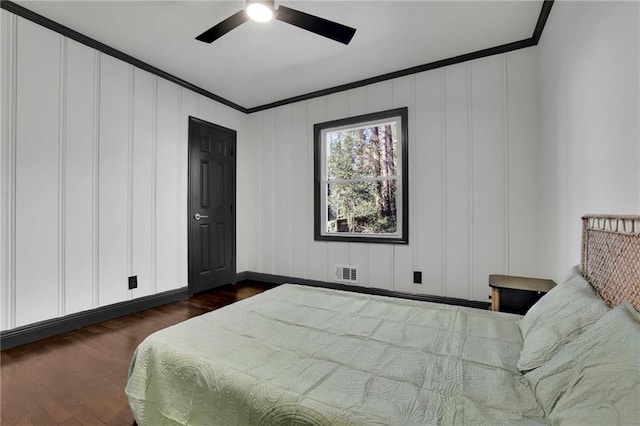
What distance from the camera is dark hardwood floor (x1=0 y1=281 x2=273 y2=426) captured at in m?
1.54

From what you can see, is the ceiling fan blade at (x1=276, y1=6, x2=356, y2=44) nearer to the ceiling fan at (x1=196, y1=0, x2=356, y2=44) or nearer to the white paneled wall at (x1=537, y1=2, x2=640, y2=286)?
the ceiling fan at (x1=196, y1=0, x2=356, y2=44)

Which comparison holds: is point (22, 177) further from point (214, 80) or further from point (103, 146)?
point (214, 80)

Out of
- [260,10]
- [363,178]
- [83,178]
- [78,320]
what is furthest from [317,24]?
[78,320]

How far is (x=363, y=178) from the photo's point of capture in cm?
368

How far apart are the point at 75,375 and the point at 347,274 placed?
2.72m

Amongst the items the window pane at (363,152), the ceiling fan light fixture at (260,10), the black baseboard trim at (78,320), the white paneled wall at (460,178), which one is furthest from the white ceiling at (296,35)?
the black baseboard trim at (78,320)

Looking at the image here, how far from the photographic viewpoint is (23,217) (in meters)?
2.33

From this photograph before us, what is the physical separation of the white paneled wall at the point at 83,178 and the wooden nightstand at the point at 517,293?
3.44 metres

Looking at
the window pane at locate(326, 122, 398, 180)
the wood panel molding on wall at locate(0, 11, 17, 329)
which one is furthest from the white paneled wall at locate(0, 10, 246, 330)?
the window pane at locate(326, 122, 398, 180)

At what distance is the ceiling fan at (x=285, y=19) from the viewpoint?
193cm

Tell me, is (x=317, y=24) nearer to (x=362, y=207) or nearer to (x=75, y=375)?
(x=362, y=207)

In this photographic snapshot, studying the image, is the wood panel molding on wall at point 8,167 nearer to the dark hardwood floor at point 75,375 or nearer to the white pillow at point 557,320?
the dark hardwood floor at point 75,375

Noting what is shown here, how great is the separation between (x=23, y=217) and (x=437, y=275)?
12.7 ft

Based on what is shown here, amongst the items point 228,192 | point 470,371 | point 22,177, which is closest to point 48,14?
point 22,177
